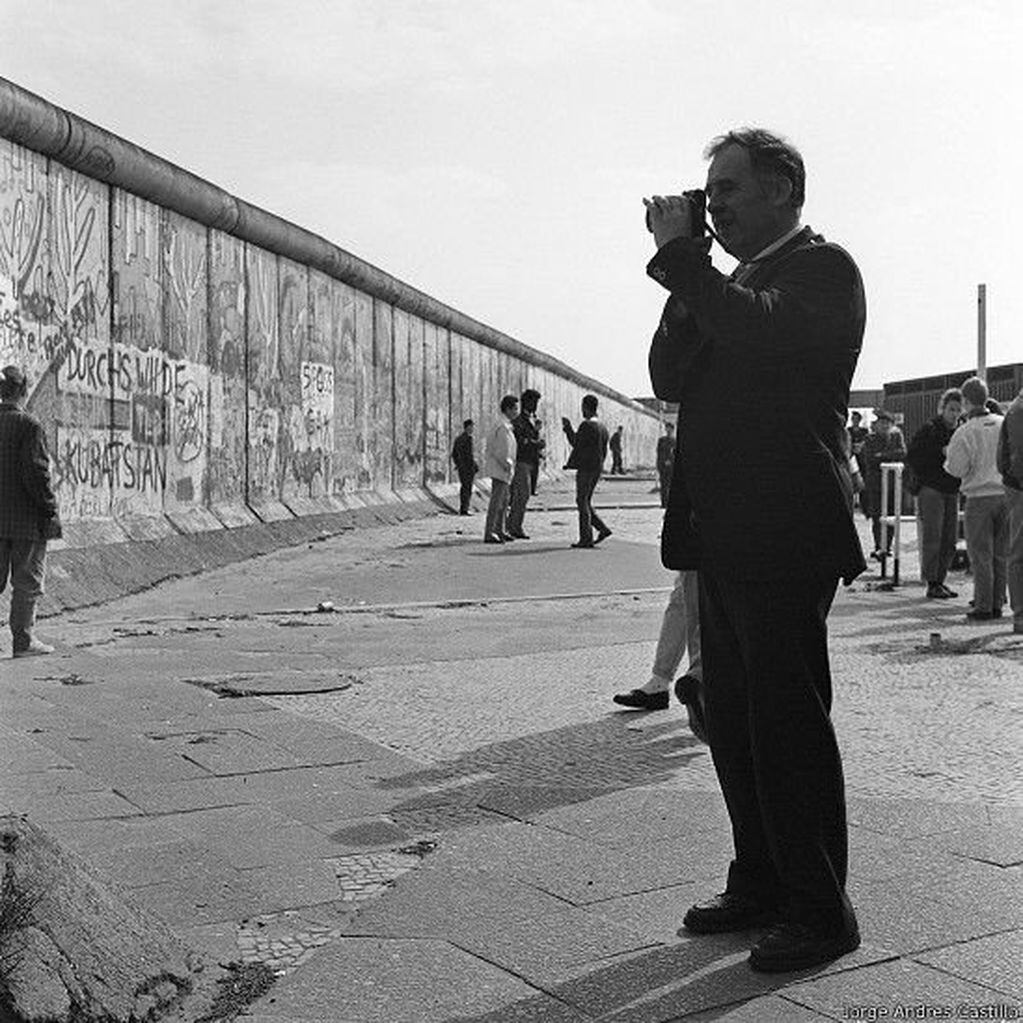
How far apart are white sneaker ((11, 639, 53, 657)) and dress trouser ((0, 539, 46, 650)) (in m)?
0.02

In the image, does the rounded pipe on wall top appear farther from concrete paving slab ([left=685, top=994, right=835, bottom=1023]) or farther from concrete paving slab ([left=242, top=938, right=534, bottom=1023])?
concrete paving slab ([left=685, top=994, right=835, bottom=1023])

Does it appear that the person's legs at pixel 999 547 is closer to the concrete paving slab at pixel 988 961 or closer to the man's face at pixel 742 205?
the concrete paving slab at pixel 988 961

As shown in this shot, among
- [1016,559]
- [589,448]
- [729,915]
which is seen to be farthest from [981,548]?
[729,915]

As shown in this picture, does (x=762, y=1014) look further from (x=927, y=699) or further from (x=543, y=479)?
(x=543, y=479)

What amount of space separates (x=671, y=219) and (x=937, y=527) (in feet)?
33.7

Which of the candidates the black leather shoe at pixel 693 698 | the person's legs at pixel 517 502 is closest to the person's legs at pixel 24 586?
the black leather shoe at pixel 693 698

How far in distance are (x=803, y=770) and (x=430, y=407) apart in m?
Result: 22.7

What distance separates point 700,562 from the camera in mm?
3926

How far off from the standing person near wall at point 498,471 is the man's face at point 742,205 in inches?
567

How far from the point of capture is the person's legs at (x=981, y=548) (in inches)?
462

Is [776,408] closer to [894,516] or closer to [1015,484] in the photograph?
[1015,484]

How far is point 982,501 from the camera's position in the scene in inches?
474

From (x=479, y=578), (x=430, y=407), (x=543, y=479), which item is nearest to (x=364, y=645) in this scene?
(x=479, y=578)

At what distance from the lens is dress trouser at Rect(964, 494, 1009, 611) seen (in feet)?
38.5
